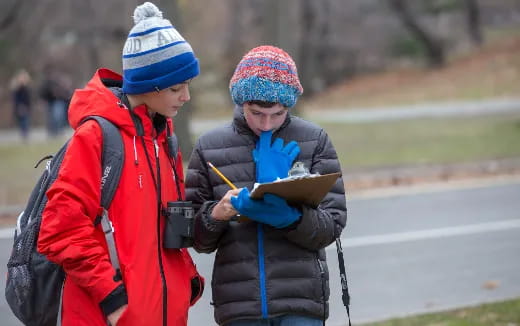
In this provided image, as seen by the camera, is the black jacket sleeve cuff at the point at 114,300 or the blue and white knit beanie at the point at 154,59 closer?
the black jacket sleeve cuff at the point at 114,300

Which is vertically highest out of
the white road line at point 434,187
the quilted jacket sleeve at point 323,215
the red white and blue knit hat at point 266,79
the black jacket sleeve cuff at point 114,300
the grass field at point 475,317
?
the red white and blue knit hat at point 266,79

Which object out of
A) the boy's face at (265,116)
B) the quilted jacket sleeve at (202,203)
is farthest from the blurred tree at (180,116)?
the boy's face at (265,116)

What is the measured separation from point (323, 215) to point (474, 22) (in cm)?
3842

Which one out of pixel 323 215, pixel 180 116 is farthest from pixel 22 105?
pixel 323 215

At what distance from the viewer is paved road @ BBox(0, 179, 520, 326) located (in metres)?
7.37

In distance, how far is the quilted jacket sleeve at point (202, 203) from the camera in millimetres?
3545

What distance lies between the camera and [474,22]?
40.3 m

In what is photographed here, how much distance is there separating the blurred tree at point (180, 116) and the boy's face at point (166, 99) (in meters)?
11.9

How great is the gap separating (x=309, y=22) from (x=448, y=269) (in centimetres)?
2944

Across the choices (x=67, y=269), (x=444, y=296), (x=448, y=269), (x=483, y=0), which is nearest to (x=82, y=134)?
(x=67, y=269)

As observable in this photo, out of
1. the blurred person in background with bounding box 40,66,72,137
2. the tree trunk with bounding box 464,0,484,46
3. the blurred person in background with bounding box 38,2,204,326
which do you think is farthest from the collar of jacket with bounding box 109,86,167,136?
the tree trunk with bounding box 464,0,484,46

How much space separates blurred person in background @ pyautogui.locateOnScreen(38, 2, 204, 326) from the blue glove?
12.2 inches

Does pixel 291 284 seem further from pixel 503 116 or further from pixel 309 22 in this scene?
pixel 309 22

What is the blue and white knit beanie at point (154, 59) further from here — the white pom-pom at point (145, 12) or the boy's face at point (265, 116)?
the boy's face at point (265, 116)
